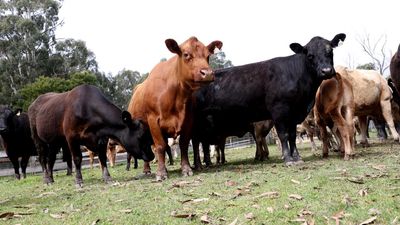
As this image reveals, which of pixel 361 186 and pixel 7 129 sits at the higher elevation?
pixel 7 129

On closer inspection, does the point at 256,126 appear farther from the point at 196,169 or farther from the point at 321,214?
the point at 321,214

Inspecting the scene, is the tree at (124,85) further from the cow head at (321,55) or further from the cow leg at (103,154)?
the cow head at (321,55)

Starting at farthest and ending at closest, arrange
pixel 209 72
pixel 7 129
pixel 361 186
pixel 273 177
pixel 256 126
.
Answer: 1. pixel 7 129
2. pixel 256 126
3. pixel 209 72
4. pixel 273 177
5. pixel 361 186

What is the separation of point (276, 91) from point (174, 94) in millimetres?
1941

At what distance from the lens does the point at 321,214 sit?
443 centimetres

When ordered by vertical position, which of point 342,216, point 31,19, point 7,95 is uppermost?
point 31,19

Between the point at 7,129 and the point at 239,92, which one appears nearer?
the point at 239,92

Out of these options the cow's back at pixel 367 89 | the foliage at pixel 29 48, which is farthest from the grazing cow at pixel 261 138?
the foliage at pixel 29 48

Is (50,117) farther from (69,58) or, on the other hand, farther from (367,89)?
(69,58)

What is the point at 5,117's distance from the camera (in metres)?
14.7

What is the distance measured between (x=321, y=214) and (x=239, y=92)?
5.36 metres

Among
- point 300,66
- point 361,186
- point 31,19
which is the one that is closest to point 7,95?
point 31,19

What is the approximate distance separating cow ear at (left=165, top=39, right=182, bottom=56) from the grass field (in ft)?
7.84

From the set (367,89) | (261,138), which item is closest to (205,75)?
(261,138)
